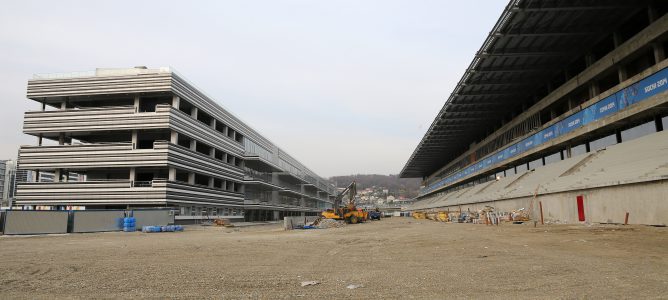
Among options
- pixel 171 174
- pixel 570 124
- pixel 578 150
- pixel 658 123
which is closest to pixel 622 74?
pixel 658 123

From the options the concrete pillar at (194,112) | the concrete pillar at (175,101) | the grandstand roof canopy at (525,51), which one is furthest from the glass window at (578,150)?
the concrete pillar at (194,112)

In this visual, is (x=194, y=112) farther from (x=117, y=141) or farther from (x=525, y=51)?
(x=525, y=51)

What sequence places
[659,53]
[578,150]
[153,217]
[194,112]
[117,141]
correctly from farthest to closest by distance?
[194,112]
[117,141]
[153,217]
[578,150]
[659,53]

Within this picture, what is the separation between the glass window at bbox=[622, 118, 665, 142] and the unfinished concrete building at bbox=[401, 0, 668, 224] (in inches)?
2.4

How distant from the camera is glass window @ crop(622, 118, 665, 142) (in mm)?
22984

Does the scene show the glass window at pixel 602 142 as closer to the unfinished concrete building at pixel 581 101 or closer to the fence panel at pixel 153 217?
the unfinished concrete building at pixel 581 101

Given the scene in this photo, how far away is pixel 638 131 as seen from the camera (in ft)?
79.5

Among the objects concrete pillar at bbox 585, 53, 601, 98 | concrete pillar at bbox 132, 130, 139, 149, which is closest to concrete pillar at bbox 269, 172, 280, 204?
concrete pillar at bbox 132, 130, 139, 149

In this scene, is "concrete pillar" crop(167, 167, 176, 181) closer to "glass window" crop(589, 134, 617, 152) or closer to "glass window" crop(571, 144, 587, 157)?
"glass window" crop(571, 144, 587, 157)

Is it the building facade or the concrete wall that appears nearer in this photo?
the concrete wall

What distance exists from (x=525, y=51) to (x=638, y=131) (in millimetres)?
9008

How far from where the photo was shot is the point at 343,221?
4306 centimetres

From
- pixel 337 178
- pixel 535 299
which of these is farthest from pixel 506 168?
pixel 337 178

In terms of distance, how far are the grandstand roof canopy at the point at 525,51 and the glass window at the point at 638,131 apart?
6.58 m
